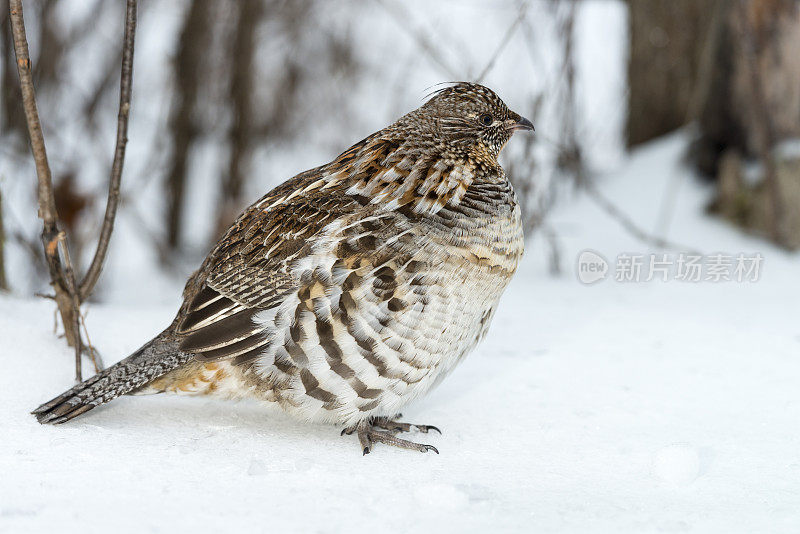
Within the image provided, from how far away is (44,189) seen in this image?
312 cm

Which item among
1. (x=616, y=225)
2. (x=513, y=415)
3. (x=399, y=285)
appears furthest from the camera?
(x=616, y=225)

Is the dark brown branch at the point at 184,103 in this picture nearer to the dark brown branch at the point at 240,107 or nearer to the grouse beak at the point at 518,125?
the dark brown branch at the point at 240,107

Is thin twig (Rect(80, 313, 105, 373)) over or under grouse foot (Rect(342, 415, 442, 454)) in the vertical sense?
over

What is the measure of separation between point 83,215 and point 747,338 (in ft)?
14.6

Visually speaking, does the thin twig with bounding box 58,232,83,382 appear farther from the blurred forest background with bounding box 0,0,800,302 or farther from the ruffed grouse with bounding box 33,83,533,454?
the blurred forest background with bounding box 0,0,800,302

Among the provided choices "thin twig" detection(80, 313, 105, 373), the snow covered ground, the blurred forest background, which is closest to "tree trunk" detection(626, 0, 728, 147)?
the blurred forest background

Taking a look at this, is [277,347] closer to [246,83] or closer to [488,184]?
[488,184]

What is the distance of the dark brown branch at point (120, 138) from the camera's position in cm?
319

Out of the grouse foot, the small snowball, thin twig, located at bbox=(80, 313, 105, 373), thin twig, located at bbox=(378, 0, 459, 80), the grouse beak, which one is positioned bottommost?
the small snowball

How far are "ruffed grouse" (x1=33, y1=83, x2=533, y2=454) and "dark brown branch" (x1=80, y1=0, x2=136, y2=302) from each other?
0.53m

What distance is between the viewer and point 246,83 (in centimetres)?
751

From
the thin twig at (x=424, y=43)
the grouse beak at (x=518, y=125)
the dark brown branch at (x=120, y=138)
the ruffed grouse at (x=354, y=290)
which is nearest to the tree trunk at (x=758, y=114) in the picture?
the thin twig at (x=424, y=43)

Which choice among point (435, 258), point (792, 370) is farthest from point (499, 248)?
point (792, 370)

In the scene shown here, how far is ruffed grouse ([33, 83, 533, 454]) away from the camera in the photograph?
8.82ft
